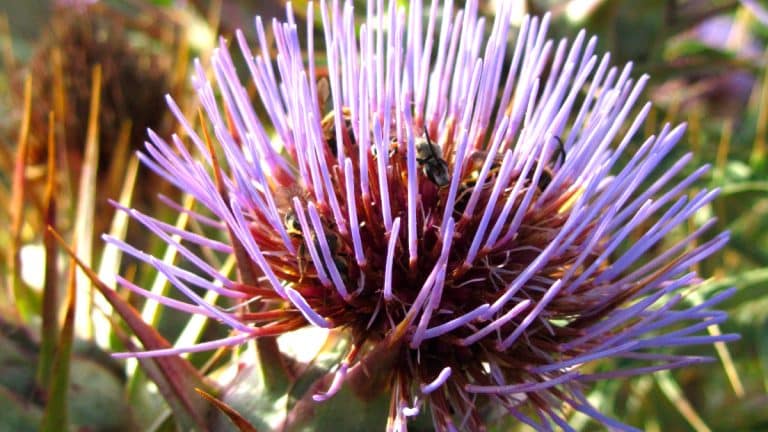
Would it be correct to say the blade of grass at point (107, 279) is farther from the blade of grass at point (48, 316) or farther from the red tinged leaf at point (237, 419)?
the red tinged leaf at point (237, 419)

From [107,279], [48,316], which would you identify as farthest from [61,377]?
[107,279]

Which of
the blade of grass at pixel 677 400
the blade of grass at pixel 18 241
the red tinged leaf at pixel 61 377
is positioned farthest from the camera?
the blade of grass at pixel 677 400

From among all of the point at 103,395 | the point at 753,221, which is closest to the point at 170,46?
the point at 103,395

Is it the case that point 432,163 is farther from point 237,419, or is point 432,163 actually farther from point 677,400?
point 677,400

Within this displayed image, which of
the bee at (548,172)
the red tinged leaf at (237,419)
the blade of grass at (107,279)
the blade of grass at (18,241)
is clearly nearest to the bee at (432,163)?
the bee at (548,172)

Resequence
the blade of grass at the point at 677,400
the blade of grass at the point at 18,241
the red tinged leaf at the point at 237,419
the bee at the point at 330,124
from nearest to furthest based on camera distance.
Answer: the red tinged leaf at the point at 237,419
the bee at the point at 330,124
the blade of grass at the point at 18,241
the blade of grass at the point at 677,400

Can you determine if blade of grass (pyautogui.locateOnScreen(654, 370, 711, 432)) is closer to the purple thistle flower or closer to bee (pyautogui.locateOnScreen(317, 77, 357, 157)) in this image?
the purple thistle flower

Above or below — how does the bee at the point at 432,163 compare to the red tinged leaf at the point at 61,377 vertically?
above

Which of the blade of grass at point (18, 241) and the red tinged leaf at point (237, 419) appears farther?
the blade of grass at point (18, 241)

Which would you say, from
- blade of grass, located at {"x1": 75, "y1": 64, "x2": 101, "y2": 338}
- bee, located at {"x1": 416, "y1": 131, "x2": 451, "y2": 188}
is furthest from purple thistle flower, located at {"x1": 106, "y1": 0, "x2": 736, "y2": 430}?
blade of grass, located at {"x1": 75, "y1": 64, "x2": 101, "y2": 338}
